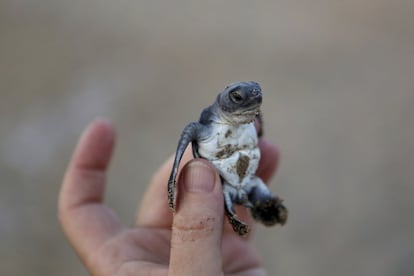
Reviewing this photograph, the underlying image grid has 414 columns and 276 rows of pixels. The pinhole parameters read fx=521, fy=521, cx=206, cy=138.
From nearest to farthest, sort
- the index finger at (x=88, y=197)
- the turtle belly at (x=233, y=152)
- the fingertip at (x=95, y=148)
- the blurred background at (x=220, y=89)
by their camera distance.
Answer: the turtle belly at (x=233, y=152) < the index finger at (x=88, y=197) < the fingertip at (x=95, y=148) < the blurred background at (x=220, y=89)

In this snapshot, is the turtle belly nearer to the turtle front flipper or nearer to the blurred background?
the turtle front flipper

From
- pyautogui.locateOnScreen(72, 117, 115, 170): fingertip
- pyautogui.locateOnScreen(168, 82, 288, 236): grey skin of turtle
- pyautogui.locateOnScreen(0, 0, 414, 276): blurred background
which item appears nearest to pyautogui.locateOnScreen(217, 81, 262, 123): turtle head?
pyautogui.locateOnScreen(168, 82, 288, 236): grey skin of turtle

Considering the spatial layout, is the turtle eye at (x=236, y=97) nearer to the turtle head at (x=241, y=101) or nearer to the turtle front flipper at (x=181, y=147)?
the turtle head at (x=241, y=101)

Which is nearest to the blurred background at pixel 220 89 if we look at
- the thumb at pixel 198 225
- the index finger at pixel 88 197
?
the index finger at pixel 88 197

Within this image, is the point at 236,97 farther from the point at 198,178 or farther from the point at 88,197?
the point at 88,197

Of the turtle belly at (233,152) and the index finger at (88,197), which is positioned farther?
the index finger at (88,197)

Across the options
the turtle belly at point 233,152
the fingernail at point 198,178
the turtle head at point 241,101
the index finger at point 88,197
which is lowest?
the index finger at point 88,197

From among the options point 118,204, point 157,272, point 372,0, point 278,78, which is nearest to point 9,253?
point 118,204

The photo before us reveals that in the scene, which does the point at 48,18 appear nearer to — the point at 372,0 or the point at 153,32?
the point at 153,32
